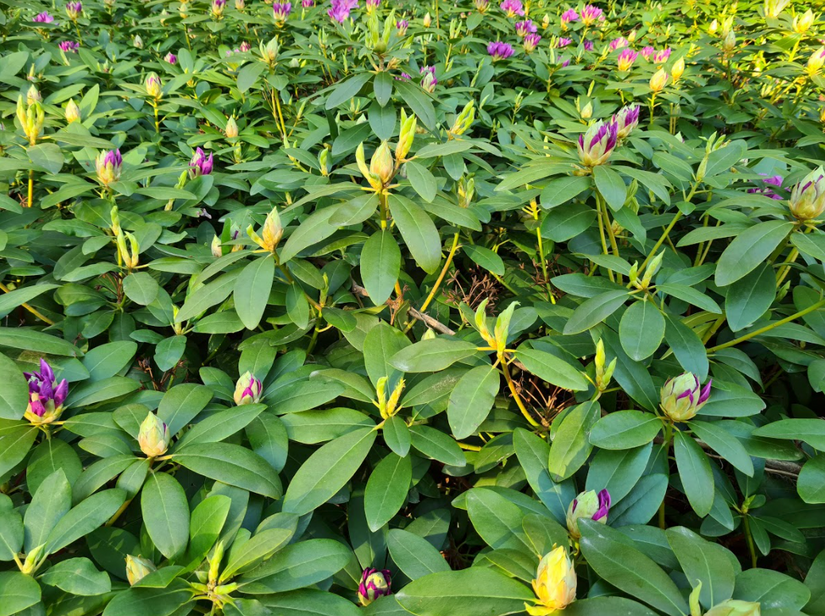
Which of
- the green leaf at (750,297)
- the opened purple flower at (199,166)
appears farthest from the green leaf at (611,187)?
the opened purple flower at (199,166)

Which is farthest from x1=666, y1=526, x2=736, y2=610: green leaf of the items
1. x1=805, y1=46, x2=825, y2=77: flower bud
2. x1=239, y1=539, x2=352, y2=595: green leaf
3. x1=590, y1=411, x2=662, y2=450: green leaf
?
x1=805, y1=46, x2=825, y2=77: flower bud

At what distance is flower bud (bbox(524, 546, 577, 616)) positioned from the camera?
25.8 inches

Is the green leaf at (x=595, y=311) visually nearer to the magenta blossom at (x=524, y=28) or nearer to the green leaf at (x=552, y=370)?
the green leaf at (x=552, y=370)

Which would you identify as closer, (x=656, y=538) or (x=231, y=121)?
(x=656, y=538)

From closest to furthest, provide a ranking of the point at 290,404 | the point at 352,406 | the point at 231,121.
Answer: the point at 290,404 < the point at 352,406 < the point at 231,121

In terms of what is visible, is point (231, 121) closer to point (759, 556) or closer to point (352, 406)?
point (352, 406)

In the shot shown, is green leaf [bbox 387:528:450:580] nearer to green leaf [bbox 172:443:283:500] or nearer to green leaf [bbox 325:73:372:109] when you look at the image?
green leaf [bbox 172:443:283:500]

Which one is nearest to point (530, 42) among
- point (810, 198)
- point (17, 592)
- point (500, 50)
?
point (500, 50)

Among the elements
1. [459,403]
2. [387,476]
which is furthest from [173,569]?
[459,403]

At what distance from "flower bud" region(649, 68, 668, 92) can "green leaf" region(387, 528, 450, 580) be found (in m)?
1.80

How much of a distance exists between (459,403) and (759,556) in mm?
706

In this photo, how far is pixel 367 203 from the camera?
106 cm

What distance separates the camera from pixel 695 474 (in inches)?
34.1

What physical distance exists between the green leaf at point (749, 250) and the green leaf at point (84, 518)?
1.07 metres
